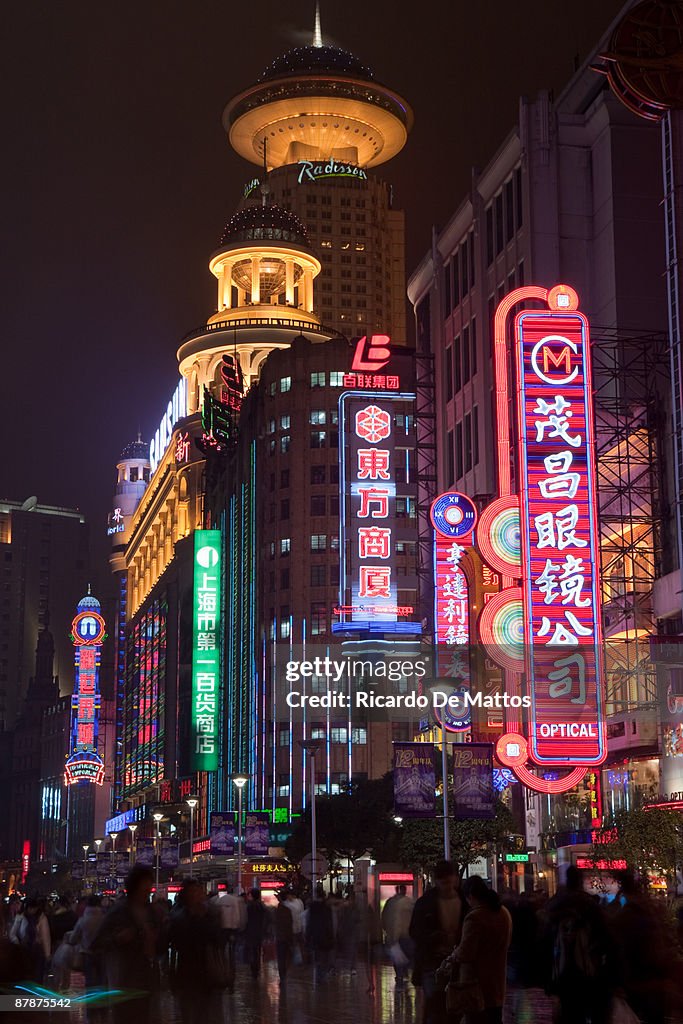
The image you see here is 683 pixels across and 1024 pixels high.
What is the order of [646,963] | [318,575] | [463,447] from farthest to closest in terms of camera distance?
[318,575] → [463,447] → [646,963]

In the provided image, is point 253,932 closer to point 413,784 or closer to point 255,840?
point 413,784

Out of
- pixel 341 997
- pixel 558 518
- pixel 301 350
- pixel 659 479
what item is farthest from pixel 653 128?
pixel 301 350

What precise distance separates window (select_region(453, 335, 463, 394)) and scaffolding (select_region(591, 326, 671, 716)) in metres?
12.7

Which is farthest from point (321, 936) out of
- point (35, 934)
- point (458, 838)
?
point (458, 838)

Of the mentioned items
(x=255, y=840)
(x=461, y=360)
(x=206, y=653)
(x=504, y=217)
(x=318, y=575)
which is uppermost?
(x=504, y=217)

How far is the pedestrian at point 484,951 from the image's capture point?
1289cm

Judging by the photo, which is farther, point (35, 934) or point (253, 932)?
point (253, 932)

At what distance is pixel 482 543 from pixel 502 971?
112ft

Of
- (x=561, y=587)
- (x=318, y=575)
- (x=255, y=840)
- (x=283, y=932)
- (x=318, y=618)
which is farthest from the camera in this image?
(x=318, y=575)

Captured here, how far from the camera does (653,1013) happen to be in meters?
12.7

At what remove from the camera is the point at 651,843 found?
131 feet

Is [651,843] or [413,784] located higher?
[413,784]

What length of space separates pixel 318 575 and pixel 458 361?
39.9 m

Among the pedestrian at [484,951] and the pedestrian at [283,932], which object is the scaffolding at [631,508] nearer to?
the pedestrian at [283,932]
